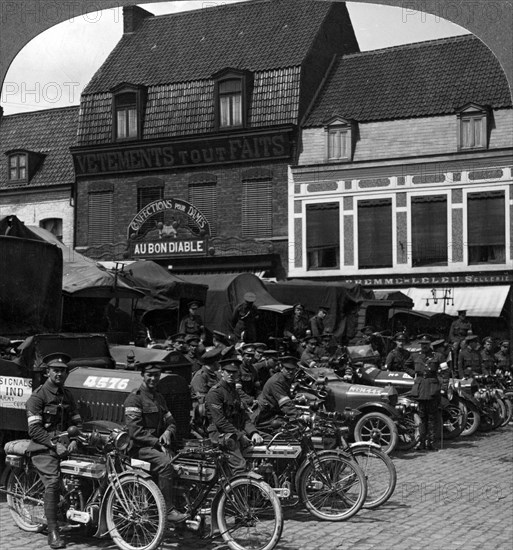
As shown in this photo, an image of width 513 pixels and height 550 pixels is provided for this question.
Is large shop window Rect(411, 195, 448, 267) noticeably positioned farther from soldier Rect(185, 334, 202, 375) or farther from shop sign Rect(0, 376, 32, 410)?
shop sign Rect(0, 376, 32, 410)

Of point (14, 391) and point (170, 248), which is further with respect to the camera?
point (14, 391)

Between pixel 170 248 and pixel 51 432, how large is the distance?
4.01 metres

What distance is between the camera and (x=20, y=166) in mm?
4559

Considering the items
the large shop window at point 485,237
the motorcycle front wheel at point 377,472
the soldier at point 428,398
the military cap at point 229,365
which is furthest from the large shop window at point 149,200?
the soldier at point 428,398

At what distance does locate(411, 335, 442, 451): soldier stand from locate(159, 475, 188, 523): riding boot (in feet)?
23.4

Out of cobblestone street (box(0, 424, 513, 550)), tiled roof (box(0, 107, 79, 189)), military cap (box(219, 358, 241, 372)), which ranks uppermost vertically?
tiled roof (box(0, 107, 79, 189))

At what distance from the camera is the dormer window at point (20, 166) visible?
445 centimetres

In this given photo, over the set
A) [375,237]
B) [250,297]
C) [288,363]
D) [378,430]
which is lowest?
[378,430]

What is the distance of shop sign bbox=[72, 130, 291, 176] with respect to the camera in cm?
434

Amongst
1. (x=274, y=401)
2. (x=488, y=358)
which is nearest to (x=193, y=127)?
(x=274, y=401)

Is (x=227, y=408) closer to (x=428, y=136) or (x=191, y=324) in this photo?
(x=428, y=136)

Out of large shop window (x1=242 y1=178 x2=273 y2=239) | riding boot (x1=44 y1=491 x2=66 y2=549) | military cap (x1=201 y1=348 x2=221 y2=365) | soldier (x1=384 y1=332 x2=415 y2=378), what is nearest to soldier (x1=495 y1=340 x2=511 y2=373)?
soldier (x1=384 y1=332 x2=415 y2=378)

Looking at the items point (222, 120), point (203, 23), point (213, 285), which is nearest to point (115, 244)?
point (222, 120)

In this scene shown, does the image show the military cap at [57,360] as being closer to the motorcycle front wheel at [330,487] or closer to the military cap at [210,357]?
→ the military cap at [210,357]
